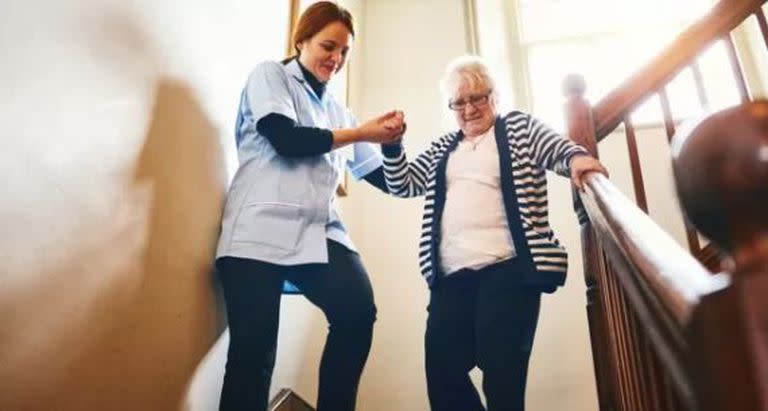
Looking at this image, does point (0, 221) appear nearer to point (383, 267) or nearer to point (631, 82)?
point (631, 82)

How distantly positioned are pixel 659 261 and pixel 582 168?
74 cm

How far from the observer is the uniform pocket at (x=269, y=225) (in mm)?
1117

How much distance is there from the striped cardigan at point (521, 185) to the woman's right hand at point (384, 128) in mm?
141

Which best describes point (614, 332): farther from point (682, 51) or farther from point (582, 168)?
point (682, 51)

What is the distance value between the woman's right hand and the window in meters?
1.63

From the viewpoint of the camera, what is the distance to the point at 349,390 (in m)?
1.16

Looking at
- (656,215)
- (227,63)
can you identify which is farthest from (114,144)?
(656,215)

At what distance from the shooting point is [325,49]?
1.31 meters

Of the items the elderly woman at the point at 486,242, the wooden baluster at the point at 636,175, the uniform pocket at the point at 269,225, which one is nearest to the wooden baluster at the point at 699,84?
the wooden baluster at the point at 636,175

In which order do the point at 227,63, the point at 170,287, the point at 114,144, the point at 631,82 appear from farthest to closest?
the point at 227,63 < the point at 631,82 < the point at 170,287 < the point at 114,144

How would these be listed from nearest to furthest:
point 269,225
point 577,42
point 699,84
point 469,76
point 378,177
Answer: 1. point 269,225
2. point 699,84
3. point 469,76
4. point 378,177
5. point 577,42

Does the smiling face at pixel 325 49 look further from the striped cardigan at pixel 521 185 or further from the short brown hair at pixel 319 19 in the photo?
the striped cardigan at pixel 521 185

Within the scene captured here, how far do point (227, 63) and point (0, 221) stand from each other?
84cm

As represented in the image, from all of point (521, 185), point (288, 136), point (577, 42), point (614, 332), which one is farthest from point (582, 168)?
point (577, 42)
